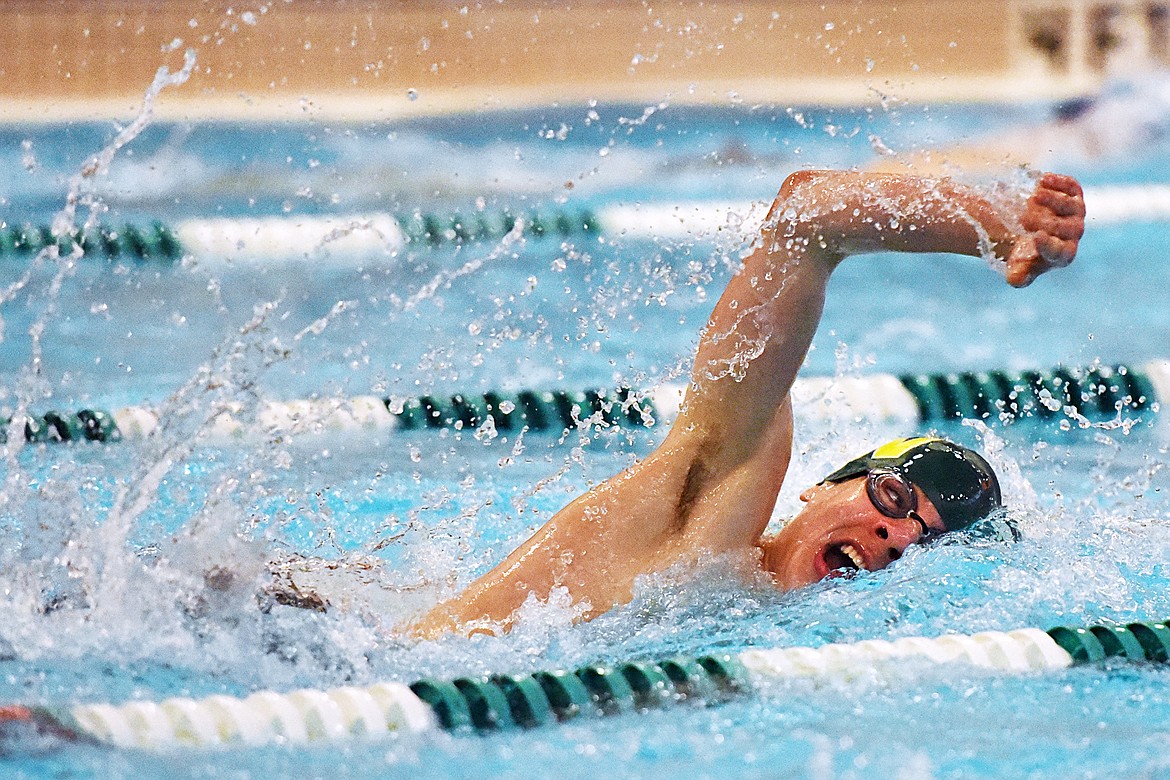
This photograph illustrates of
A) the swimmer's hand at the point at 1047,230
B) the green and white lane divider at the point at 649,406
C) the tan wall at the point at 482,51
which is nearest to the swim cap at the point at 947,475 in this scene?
the swimmer's hand at the point at 1047,230

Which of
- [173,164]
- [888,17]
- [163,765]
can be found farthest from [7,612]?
[888,17]

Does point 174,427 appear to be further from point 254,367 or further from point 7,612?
point 254,367

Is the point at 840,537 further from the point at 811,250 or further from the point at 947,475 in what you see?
the point at 811,250

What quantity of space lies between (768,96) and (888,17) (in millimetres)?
889

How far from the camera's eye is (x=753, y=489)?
2.01 m

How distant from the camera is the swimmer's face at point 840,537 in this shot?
201 centimetres

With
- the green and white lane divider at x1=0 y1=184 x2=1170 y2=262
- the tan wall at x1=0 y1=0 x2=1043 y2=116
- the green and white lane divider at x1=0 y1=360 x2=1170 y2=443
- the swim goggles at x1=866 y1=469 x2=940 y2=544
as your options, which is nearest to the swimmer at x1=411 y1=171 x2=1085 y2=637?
the swim goggles at x1=866 y1=469 x2=940 y2=544

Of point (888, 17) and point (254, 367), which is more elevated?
point (888, 17)

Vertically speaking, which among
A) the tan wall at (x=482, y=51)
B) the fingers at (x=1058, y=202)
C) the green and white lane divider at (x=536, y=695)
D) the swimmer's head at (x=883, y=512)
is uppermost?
the tan wall at (x=482, y=51)

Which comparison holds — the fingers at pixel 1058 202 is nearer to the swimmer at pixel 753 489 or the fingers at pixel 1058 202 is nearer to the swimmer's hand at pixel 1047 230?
the swimmer's hand at pixel 1047 230

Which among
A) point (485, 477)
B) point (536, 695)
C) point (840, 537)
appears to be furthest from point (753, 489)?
point (485, 477)

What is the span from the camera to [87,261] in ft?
14.3

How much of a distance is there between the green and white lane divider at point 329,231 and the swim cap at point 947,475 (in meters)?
2.11

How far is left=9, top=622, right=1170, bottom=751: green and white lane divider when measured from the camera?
5.31 ft
